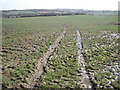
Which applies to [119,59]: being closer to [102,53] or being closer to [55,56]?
[102,53]

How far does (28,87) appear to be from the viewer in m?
9.62

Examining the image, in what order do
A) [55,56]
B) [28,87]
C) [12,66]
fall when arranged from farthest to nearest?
1. [55,56]
2. [12,66]
3. [28,87]

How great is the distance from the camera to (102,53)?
1675cm

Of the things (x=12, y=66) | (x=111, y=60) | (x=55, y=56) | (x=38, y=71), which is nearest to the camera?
(x=38, y=71)

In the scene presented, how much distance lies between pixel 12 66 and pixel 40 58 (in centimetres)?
321

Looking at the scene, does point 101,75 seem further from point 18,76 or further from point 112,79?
point 18,76

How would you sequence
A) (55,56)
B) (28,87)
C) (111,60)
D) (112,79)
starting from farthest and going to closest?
(55,56)
(111,60)
(112,79)
(28,87)

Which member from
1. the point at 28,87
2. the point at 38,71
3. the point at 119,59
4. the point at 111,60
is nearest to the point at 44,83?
the point at 28,87

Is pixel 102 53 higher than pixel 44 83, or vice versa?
pixel 102 53

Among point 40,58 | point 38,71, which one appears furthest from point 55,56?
point 38,71

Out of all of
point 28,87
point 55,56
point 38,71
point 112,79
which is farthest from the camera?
point 55,56

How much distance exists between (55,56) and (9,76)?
606 cm

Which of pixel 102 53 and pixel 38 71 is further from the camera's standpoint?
pixel 102 53

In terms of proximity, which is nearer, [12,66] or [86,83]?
[86,83]
